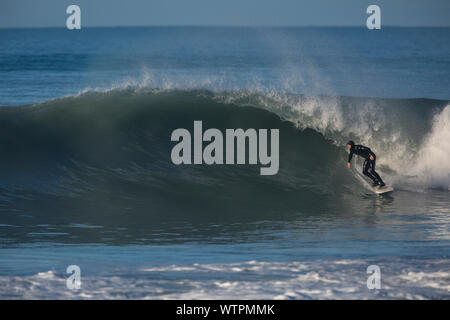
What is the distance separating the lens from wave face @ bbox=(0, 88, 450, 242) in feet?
33.3

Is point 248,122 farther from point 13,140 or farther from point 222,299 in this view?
point 222,299

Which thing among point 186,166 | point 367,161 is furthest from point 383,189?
point 186,166

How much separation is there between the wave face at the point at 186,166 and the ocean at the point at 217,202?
0.05 meters

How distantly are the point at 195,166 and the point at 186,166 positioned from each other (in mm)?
193

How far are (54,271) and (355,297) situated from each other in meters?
3.32

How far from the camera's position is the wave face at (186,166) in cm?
1015
